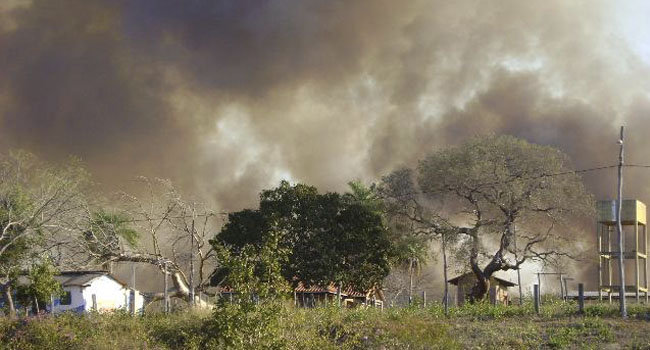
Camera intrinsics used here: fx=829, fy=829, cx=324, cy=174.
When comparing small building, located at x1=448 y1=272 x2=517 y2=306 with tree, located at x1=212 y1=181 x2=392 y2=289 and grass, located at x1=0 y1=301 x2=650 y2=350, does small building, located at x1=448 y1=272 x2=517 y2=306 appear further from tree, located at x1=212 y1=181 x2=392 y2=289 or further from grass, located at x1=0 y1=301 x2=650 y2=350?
grass, located at x1=0 y1=301 x2=650 y2=350

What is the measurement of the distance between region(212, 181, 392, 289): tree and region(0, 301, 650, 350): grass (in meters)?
21.4

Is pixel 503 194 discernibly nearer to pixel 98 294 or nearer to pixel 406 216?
pixel 406 216

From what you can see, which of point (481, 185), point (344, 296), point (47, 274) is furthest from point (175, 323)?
point (344, 296)

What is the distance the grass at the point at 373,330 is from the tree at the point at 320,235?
70.1ft

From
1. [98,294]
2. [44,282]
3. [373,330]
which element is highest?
[44,282]

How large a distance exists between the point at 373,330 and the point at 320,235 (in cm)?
2700

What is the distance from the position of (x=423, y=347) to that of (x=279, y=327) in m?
9.45

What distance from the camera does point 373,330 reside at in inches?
1383

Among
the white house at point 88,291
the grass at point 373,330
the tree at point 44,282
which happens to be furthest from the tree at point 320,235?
the grass at point 373,330

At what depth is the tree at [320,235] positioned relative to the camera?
2383 inches

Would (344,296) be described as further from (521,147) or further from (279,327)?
(279,327)

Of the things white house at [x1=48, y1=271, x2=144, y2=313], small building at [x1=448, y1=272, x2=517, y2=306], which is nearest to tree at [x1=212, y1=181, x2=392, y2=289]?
white house at [x1=48, y1=271, x2=144, y2=313]

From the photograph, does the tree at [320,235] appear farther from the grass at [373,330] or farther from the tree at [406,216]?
the grass at [373,330]

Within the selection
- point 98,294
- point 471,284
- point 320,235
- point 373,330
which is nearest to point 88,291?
point 98,294
